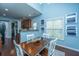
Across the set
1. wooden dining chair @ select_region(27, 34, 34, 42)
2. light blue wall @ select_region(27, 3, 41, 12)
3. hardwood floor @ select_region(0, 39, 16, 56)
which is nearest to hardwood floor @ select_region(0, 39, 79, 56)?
hardwood floor @ select_region(0, 39, 16, 56)

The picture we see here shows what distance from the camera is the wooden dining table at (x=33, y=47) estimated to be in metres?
1.78

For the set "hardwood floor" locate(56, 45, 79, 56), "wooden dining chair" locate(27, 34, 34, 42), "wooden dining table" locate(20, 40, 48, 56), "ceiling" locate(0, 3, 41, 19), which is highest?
"ceiling" locate(0, 3, 41, 19)

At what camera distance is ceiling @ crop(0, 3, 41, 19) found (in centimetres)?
188

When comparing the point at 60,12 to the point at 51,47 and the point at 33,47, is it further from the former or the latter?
the point at 33,47

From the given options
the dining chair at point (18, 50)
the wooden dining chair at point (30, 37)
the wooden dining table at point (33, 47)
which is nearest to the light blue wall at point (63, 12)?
the wooden dining table at point (33, 47)

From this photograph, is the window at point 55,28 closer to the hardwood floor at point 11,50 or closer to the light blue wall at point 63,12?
the light blue wall at point 63,12

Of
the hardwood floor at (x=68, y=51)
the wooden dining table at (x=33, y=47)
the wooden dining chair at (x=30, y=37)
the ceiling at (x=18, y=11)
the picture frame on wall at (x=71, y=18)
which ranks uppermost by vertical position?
the ceiling at (x=18, y=11)

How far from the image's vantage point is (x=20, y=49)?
1.80 meters

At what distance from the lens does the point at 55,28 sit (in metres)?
1.97

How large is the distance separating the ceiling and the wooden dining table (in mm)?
506

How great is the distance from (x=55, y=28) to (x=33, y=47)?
537 millimetres

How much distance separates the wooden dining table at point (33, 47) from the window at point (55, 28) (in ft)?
0.72

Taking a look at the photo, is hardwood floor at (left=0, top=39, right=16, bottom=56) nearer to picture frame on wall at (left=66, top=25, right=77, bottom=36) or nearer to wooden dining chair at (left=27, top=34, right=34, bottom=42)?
wooden dining chair at (left=27, top=34, right=34, bottom=42)

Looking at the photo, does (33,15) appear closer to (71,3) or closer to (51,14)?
(51,14)
